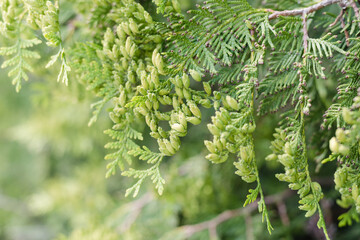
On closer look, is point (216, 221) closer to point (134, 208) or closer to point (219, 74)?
point (134, 208)

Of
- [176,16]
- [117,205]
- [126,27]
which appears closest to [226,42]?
[176,16]

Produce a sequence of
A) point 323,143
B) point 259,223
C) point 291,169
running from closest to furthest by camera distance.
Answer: point 291,169 → point 323,143 → point 259,223

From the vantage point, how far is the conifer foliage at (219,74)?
2.21ft

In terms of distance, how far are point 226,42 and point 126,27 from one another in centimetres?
24

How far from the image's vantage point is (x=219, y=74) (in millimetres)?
756

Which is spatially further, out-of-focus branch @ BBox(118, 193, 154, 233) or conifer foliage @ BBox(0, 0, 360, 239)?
out-of-focus branch @ BBox(118, 193, 154, 233)

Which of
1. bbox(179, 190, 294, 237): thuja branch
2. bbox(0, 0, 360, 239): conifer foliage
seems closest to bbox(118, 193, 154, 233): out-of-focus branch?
bbox(179, 190, 294, 237): thuja branch

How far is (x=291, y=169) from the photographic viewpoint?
0.66 metres

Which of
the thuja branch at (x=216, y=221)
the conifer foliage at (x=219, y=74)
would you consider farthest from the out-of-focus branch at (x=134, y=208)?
the conifer foliage at (x=219, y=74)

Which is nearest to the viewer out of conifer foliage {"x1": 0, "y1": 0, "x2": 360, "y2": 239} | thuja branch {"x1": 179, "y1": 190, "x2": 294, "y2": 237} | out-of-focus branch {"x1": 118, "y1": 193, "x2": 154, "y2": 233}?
conifer foliage {"x1": 0, "y1": 0, "x2": 360, "y2": 239}

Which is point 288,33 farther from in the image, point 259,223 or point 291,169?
point 259,223

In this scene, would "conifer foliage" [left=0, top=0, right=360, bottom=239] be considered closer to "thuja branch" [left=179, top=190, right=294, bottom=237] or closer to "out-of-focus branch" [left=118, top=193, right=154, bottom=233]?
"thuja branch" [left=179, top=190, right=294, bottom=237]

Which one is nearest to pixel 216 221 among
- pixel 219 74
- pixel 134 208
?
pixel 134 208

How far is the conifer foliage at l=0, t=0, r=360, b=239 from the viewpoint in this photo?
0.67 m
